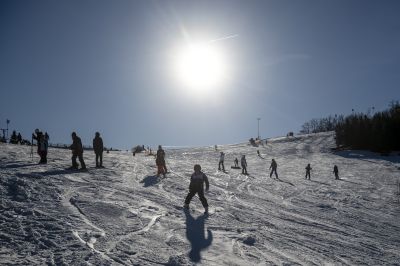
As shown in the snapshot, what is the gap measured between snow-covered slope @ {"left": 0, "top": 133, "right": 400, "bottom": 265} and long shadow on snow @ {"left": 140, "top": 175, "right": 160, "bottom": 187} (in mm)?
126

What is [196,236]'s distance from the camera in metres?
10.8

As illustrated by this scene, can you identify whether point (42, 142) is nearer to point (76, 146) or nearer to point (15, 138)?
point (76, 146)

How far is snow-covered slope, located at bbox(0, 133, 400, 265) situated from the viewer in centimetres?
910

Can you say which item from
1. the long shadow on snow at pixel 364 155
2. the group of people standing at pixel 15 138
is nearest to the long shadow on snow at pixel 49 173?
the group of people standing at pixel 15 138

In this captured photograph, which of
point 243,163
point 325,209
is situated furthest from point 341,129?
point 325,209

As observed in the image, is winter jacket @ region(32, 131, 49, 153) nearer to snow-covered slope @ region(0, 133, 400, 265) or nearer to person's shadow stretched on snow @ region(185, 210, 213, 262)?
snow-covered slope @ region(0, 133, 400, 265)

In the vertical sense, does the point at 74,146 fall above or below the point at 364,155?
above

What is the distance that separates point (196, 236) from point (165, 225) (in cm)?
123

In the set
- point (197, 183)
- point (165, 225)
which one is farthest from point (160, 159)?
point (165, 225)

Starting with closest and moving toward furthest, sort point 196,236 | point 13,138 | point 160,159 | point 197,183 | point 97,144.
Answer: point 196,236, point 197,183, point 97,144, point 160,159, point 13,138

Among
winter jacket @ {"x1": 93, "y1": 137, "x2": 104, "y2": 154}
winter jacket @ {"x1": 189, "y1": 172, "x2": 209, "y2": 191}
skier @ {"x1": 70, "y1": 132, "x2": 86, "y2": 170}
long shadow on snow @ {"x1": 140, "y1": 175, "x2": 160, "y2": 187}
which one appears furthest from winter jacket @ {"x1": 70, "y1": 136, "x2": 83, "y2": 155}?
winter jacket @ {"x1": 189, "y1": 172, "x2": 209, "y2": 191}

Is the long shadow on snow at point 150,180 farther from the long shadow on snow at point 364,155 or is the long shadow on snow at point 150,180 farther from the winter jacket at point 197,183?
the long shadow on snow at point 364,155

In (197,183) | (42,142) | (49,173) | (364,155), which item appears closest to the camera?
(197,183)

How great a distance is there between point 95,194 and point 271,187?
45.0ft
